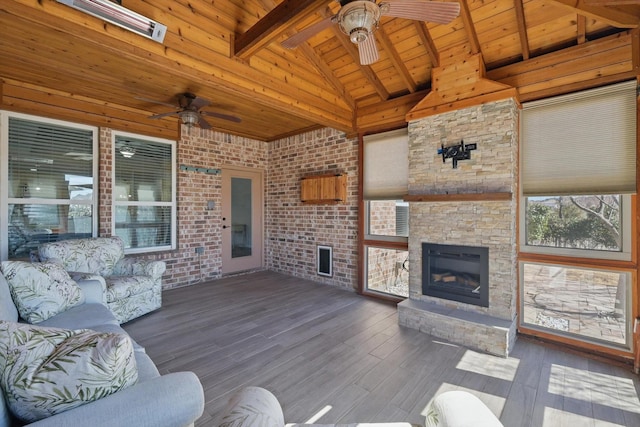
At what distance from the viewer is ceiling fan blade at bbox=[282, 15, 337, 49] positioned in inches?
85.8

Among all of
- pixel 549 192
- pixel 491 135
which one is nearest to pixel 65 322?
pixel 491 135

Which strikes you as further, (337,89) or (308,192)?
(308,192)

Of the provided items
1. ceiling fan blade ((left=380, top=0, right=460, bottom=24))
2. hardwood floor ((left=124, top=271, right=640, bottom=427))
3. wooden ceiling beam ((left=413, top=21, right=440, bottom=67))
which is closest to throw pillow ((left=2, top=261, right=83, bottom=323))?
hardwood floor ((left=124, top=271, right=640, bottom=427))

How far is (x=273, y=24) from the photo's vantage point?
2549 mm

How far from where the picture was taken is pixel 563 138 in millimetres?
3053

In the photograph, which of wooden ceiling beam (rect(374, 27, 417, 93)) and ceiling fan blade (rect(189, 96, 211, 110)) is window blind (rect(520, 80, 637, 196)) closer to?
wooden ceiling beam (rect(374, 27, 417, 93))

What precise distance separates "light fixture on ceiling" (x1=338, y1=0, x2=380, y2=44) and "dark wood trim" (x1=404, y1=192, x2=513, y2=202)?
2103 millimetres

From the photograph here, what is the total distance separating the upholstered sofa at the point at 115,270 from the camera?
3348 millimetres

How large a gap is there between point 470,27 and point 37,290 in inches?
189

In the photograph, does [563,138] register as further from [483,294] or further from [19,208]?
[19,208]

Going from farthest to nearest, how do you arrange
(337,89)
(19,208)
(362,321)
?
(337,89)
(19,208)
(362,321)

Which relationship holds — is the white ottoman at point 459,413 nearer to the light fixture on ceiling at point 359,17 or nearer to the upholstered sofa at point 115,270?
the light fixture on ceiling at point 359,17

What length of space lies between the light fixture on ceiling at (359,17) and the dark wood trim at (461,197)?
210cm

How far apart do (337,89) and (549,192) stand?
311cm
